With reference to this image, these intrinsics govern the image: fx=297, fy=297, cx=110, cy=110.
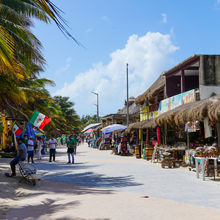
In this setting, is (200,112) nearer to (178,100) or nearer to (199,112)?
(199,112)

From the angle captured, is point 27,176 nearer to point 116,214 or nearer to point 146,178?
point 146,178

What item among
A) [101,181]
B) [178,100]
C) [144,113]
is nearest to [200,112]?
[101,181]

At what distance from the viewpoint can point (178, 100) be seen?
17750 mm

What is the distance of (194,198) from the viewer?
23.8 ft

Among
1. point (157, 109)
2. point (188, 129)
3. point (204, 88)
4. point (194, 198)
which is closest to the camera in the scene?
point (194, 198)

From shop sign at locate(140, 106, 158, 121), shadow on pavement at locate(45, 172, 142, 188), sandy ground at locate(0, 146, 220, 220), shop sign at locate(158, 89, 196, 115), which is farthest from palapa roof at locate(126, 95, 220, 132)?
shop sign at locate(140, 106, 158, 121)

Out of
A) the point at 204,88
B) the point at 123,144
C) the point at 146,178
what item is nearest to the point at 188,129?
the point at 204,88

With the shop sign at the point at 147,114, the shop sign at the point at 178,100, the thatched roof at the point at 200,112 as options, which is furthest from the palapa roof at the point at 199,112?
the shop sign at the point at 147,114

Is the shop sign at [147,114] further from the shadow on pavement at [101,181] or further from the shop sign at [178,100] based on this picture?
the shadow on pavement at [101,181]

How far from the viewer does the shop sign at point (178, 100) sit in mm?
15984

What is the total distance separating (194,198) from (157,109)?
605 inches

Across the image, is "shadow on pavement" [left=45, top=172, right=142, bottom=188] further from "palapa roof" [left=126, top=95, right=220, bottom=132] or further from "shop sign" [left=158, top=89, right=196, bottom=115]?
"shop sign" [left=158, top=89, right=196, bottom=115]

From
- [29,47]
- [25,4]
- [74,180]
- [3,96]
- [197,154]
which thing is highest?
[25,4]

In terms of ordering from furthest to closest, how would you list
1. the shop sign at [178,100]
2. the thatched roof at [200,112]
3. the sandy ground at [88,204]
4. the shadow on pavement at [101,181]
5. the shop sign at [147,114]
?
the shop sign at [147,114] < the shop sign at [178,100] < the thatched roof at [200,112] < the shadow on pavement at [101,181] < the sandy ground at [88,204]
